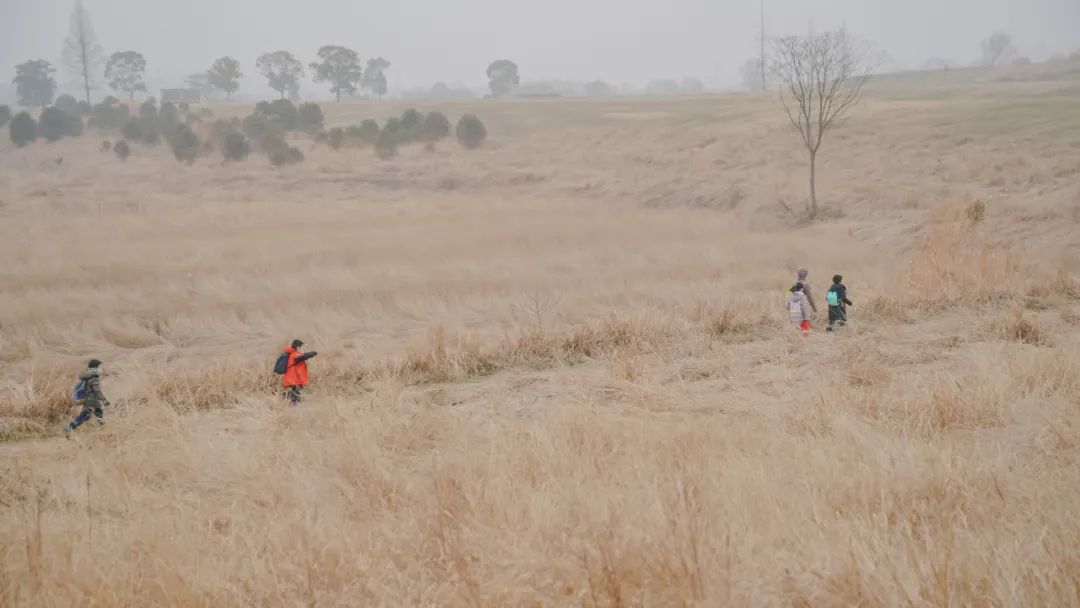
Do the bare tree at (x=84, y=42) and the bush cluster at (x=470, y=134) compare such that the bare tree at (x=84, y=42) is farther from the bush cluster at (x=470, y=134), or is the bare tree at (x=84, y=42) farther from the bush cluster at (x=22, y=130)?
the bush cluster at (x=470, y=134)

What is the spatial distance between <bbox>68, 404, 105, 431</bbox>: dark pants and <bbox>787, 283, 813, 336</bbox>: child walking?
7.94 metres

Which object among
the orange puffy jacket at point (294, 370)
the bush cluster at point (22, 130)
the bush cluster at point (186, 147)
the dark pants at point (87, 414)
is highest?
the bush cluster at point (22, 130)

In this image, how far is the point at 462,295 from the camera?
14.3 meters

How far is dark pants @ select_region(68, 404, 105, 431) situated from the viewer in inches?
264

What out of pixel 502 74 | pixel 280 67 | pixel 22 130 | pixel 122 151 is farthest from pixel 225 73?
pixel 122 151

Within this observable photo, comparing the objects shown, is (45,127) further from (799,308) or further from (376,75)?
(376,75)

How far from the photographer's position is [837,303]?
9055 millimetres

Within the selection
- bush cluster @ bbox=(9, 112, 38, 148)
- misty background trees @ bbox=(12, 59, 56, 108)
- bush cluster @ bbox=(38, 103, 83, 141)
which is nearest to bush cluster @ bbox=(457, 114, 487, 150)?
bush cluster @ bbox=(38, 103, 83, 141)

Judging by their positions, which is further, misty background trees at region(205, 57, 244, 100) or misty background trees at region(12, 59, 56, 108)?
misty background trees at region(205, 57, 244, 100)

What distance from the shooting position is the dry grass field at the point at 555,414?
2.98 m

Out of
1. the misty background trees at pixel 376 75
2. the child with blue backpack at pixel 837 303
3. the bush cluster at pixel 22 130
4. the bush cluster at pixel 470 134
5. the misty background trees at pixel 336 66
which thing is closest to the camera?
the child with blue backpack at pixel 837 303

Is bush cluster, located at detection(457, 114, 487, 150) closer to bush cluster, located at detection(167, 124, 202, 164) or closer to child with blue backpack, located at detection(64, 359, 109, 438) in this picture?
bush cluster, located at detection(167, 124, 202, 164)

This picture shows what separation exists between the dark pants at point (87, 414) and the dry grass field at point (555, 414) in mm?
366

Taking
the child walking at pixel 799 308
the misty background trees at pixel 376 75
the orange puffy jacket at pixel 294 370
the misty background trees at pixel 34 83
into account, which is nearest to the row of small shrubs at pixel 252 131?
the orange puffy jacket at pixel 294 370
